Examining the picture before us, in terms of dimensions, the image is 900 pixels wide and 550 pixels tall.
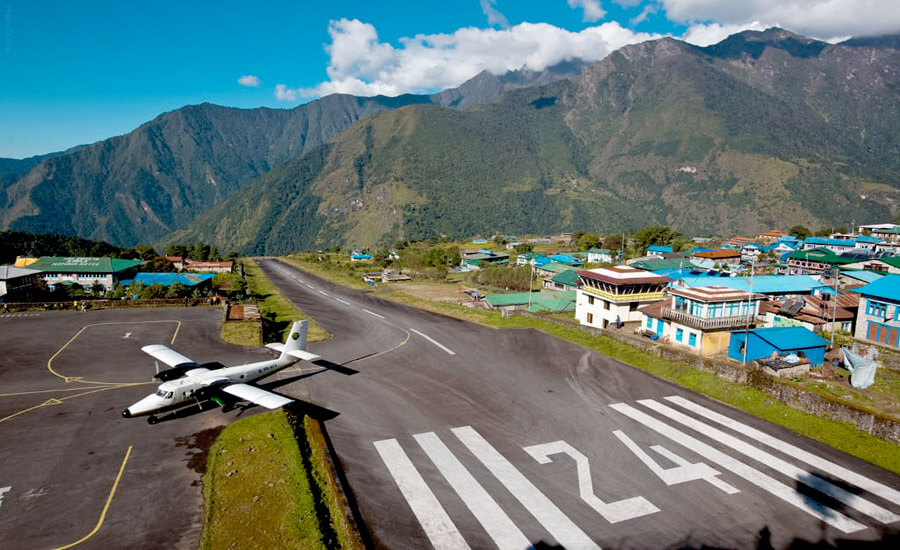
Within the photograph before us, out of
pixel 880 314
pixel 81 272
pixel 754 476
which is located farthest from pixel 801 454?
pixel 81 272

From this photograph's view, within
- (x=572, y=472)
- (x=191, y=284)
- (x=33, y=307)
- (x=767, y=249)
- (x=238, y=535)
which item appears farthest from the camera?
(x=767, y=249)

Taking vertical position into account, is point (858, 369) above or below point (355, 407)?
above

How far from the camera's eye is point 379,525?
51.4 ft

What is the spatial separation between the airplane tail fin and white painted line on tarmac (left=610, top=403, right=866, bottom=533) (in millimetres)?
21474

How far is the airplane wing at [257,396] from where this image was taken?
21812 mm

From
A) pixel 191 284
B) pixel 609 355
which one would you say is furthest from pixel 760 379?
pixel 191 284

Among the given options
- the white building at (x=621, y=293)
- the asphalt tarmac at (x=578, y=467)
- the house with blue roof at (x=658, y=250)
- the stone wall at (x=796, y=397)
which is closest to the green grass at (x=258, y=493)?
the asphalt tarmac at (x=578, y=467)

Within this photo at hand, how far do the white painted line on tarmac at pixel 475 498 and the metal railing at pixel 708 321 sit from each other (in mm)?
25382

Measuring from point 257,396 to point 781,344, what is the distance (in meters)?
35.5

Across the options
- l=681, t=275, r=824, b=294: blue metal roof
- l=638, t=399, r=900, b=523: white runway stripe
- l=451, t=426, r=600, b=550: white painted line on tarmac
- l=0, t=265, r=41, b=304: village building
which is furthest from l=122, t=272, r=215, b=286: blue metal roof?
l=681, t=275, r=824, b=294: blue metal roof

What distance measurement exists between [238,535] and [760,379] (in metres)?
27.9

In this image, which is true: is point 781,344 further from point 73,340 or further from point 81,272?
point 81,272

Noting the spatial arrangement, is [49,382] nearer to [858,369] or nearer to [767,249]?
[858,369]

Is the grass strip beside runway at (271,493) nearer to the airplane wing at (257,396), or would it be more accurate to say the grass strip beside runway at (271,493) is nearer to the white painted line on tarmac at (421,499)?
the airplane wing at (257,396)
